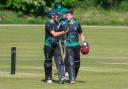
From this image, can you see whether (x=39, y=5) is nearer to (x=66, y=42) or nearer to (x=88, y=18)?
(x=88, y=18)

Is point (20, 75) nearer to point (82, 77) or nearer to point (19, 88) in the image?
point (82, 77)

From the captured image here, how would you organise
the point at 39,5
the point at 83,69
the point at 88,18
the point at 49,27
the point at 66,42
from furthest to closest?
the point at 39,5 → the point at 88,18 → the point at 83,69 → the point at 66,42 → the point at 49,27

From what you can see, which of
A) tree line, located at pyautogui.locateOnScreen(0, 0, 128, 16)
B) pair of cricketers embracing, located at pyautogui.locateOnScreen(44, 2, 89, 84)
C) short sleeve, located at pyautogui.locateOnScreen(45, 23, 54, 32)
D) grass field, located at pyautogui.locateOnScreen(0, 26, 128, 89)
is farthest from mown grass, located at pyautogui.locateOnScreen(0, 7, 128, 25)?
short sleeve, located at pyautogui.locateOnScreen(45, 23, 54, 32)

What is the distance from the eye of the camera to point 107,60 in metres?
25.4

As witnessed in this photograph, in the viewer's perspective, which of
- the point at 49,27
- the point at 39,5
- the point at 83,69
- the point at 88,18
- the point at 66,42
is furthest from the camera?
the point at 39,5

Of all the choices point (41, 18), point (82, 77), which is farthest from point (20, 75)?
point (41, 18)

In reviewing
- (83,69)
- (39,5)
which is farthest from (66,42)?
(39,5)

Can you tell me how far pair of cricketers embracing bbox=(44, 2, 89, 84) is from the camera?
667 inches

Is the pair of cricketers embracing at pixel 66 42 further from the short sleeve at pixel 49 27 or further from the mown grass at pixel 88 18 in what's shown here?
the mown grass at pixel 88 18

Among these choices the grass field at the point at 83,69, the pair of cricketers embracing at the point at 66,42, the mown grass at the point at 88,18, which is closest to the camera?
the grass field at the point at 83,69

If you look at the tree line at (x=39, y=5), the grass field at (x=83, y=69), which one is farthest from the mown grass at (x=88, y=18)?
the grass field at (x=83, y=69)

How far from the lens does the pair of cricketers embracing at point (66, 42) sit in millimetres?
16953

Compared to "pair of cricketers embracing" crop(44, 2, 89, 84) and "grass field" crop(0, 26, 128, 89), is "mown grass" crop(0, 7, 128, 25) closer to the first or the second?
"grass field" crop(0, 26, 128, 89)

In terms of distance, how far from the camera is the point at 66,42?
17141mm
